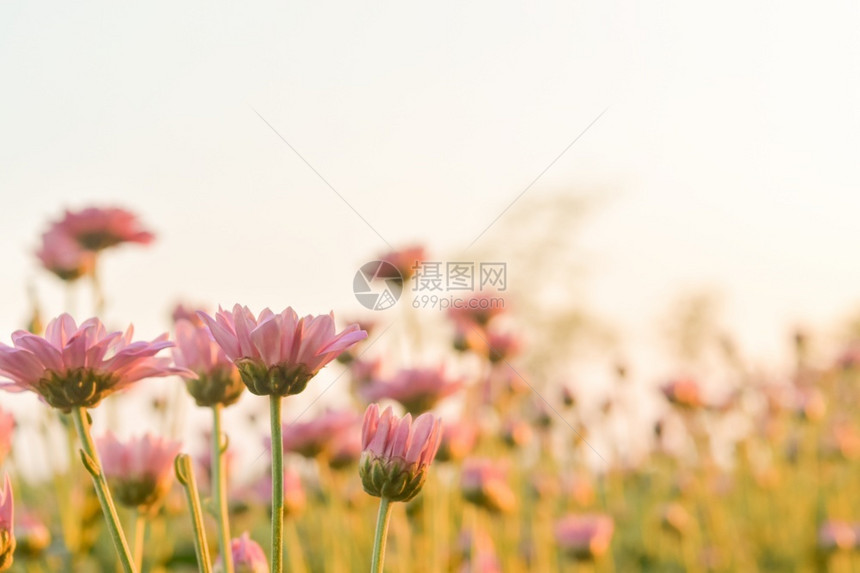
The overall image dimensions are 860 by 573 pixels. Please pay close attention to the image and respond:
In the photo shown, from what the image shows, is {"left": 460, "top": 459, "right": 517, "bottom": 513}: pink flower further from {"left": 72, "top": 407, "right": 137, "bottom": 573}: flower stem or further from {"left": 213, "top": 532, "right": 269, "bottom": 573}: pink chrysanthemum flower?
{"left": 72, "top": 407, "right": 137, "bottom": 573}: flower stem

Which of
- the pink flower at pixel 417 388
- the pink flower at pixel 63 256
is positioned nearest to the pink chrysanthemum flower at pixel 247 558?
the pink flower at pixel 417 388

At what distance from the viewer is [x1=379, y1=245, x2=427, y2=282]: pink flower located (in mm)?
1235

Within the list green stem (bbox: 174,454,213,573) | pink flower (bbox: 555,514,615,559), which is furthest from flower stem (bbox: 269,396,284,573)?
pink flower (bbox: 555,514,615,559)

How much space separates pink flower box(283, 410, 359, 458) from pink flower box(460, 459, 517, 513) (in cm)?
18

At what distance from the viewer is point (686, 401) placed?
1.84 meters

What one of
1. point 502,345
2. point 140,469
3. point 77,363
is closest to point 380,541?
point 77,363

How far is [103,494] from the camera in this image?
38 centimetres

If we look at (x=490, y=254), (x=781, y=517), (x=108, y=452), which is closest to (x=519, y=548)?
(x=781, y=517)

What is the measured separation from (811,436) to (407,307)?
1664 mm

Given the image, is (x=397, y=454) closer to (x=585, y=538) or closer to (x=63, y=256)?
(x=63, y=256)

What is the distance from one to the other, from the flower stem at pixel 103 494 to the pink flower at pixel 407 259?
0.83 m

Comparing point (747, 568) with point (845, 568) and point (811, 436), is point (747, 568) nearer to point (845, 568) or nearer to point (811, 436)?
point (845, 568)

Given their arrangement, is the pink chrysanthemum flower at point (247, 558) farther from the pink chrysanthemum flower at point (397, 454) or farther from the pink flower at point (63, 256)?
the pink flower at point (63, 256)

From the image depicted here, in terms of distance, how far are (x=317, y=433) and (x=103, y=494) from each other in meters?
0.73
